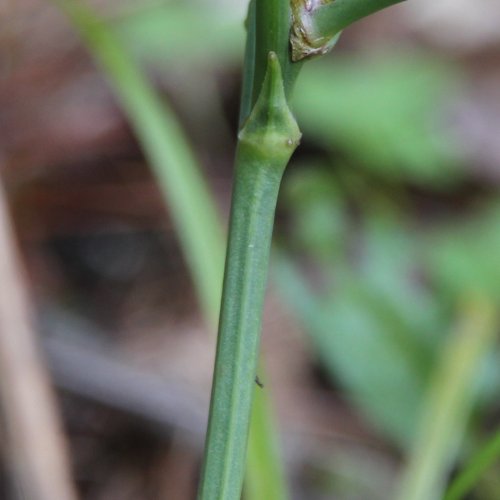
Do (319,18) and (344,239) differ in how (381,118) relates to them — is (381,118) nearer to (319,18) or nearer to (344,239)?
(344,239)

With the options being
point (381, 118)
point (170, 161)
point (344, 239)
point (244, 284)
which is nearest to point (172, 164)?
point (170, 161)

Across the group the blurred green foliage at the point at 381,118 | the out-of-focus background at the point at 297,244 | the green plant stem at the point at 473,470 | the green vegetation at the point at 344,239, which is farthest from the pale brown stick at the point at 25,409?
the blurred green foliage at the point at 381,118

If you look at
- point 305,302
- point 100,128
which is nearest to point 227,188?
point 100,128

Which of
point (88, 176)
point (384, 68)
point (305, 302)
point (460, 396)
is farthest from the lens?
point (384, 68)

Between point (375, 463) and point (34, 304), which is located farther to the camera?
point (34, 304)

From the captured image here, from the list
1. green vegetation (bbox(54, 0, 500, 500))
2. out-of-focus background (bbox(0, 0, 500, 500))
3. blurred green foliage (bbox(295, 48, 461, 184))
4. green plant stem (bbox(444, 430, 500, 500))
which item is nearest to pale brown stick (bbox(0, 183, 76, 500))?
out-of-focus background (bbox(0, 0, 500, 500))

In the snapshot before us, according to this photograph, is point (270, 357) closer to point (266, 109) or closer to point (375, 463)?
point (375, 463)

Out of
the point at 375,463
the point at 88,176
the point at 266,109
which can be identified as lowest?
the point at 375,463

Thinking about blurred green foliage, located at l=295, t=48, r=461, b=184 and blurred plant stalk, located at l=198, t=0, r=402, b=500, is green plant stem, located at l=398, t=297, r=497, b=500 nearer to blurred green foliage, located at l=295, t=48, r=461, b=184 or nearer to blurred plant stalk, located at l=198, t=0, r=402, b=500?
blurred green foliage, located at l=295, t=48, r=461, b=184
